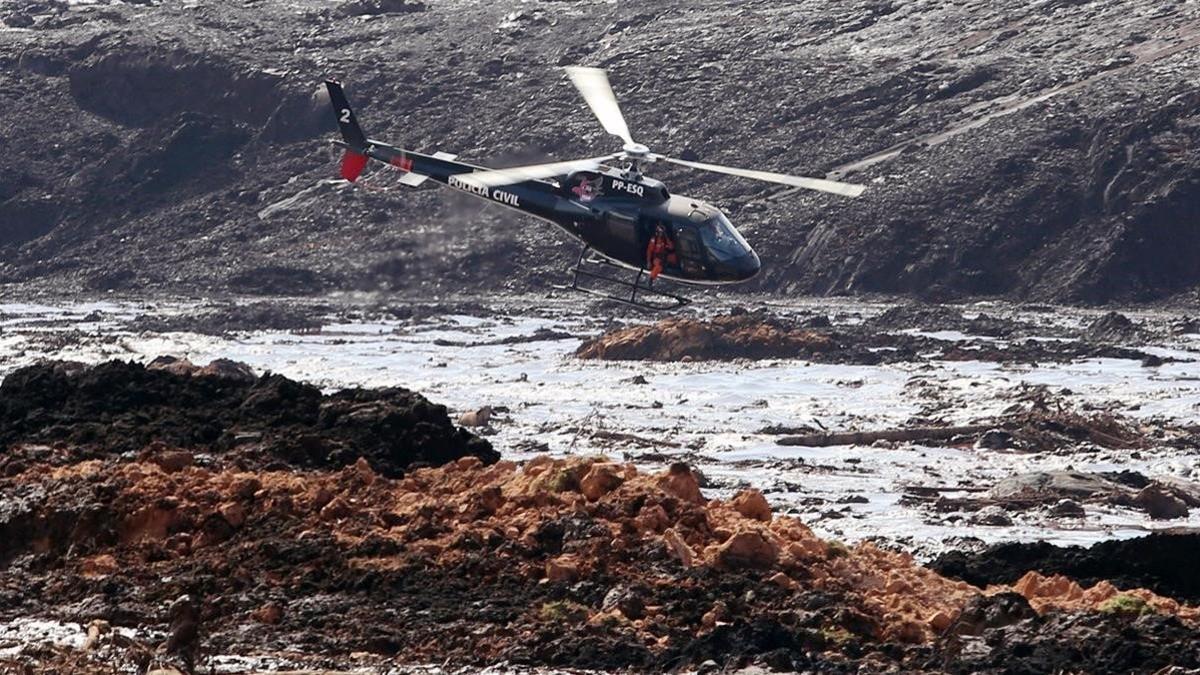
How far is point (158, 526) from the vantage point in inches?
919

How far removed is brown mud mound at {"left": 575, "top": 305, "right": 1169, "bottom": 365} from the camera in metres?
53.6

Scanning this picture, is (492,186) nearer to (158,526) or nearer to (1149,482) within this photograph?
(1149,482)

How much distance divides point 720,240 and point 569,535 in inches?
594

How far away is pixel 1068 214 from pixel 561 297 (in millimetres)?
14959

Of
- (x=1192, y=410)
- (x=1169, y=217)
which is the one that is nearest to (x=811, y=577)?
(x=1192, y=410)

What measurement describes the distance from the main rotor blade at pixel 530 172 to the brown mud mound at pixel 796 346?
15.8m

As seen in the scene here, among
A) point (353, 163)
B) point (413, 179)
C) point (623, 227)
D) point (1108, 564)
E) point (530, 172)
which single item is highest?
point (530, 172)

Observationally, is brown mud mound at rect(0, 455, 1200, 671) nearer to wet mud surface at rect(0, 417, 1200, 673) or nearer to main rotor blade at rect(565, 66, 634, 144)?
wet mud surface at rect(0, 417, 1200, 673)

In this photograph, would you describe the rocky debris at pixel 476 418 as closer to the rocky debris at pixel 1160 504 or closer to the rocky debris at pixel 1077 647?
the rocky debris at pixel 1160 504

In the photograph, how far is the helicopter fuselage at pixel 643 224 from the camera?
120 ft

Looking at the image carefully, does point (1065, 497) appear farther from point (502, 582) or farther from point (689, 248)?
point (502, 582)

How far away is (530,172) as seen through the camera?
36.8 metres

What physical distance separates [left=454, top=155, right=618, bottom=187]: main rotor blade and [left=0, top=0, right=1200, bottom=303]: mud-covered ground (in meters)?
18.2

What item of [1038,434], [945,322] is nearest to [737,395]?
[1038,434]
